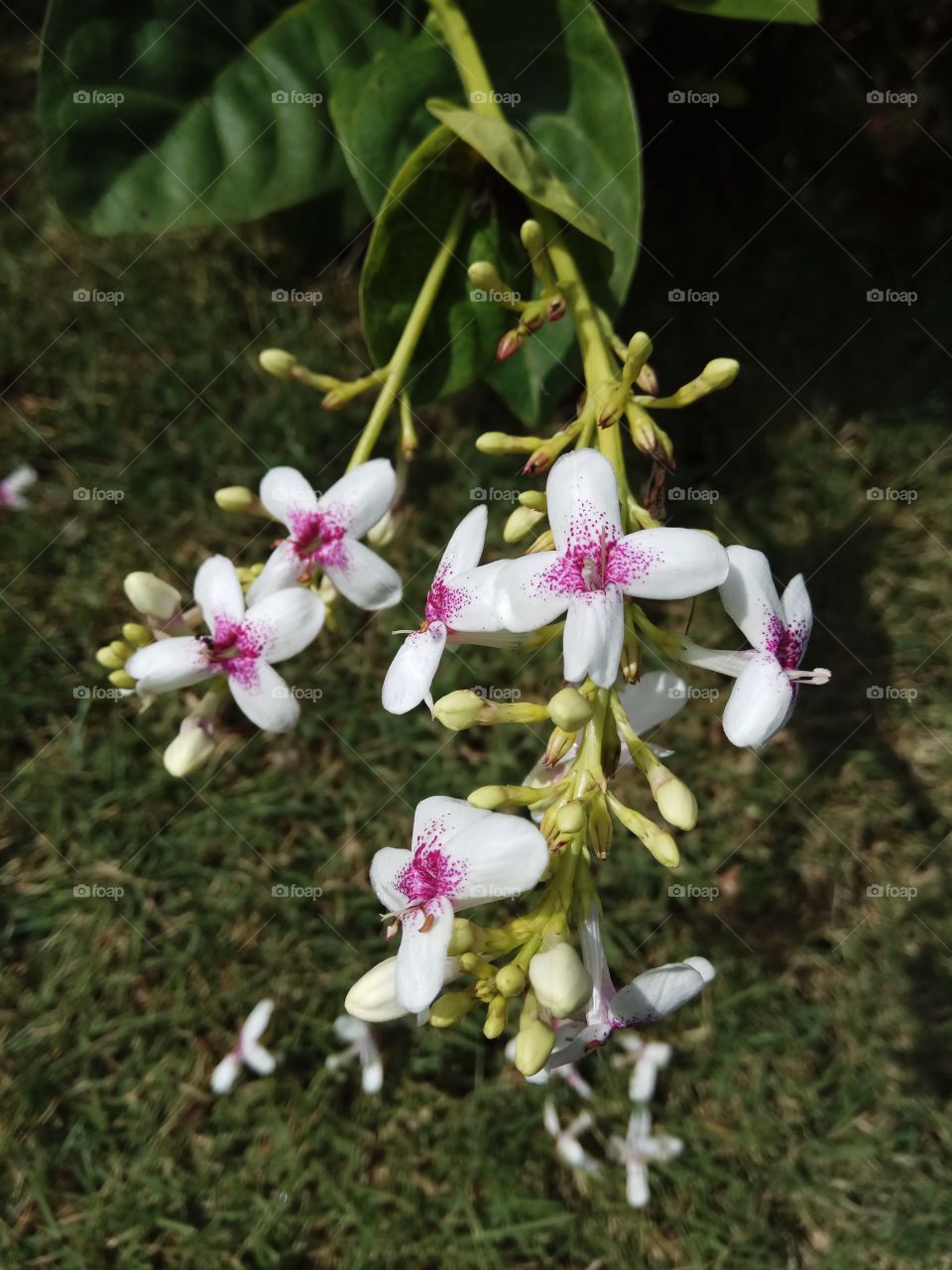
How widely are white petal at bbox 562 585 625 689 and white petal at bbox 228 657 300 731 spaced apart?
54 centimetres

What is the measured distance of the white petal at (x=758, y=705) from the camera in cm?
133

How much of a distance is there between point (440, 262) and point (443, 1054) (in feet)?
6.16

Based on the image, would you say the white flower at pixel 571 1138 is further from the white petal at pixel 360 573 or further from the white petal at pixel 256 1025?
the white petal at pixel 360 573

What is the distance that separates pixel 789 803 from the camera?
2.71m

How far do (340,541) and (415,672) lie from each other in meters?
0.36

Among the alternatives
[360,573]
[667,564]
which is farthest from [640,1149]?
[667,564]

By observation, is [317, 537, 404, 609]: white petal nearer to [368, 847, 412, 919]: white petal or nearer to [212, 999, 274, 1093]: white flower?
[368, 847, 412, 919]: white petal

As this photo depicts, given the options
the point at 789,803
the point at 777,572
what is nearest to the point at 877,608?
the point at 777,572

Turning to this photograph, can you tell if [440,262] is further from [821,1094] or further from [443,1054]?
[821,1094]

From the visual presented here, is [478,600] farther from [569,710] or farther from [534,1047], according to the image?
[534,1047]

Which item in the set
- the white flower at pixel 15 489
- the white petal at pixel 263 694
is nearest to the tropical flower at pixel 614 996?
the white petal at pixel 263 694

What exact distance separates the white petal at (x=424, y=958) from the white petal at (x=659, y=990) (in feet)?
0.95

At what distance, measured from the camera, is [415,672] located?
55.1 inches

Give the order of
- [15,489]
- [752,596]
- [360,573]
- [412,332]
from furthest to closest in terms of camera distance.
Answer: [15,489], [412,332], [360,573], [752,596]
